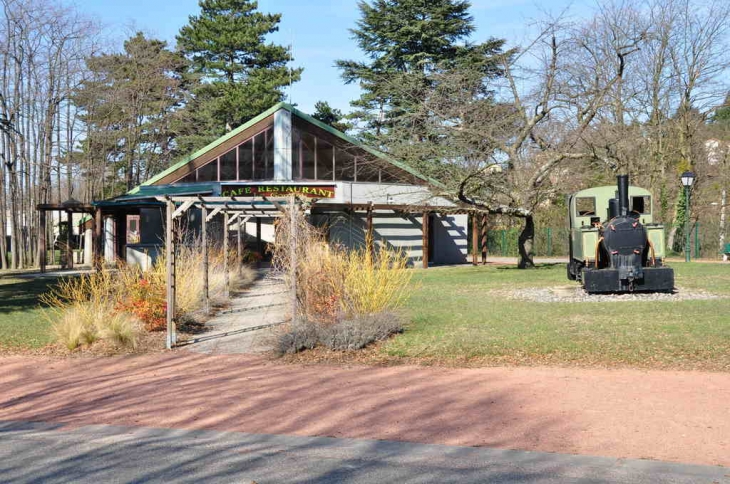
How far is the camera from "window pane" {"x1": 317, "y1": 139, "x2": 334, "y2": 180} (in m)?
29.8

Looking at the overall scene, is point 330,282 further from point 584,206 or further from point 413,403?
point 584,206

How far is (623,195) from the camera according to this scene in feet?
49.1

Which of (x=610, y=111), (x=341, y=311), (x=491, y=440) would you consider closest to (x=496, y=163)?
(x=610, y=111)

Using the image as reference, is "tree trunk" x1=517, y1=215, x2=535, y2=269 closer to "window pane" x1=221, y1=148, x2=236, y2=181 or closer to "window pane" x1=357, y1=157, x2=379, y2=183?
"window pane" x1=357, y1=157, x2=379, y2=183

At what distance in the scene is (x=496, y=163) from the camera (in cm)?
2253

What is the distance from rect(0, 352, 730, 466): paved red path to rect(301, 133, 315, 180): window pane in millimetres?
20383

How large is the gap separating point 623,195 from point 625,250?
1.15 metres

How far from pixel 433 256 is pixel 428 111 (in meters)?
11.2

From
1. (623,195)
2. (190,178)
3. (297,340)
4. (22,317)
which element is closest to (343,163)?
(190,178)

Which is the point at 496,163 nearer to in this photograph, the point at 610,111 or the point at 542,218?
the point at 610,111

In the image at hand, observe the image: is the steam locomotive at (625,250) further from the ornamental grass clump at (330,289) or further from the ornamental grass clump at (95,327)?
the ornamental grass clump at (95,327)

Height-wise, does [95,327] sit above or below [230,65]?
below

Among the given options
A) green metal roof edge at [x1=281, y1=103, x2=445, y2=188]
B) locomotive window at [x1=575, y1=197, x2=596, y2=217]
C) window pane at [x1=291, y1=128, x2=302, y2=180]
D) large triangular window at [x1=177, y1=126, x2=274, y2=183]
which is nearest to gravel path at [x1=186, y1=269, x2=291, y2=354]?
locomotive window at [x1=575, y1=197, x2=596, y2=217]

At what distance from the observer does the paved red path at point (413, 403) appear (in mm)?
6172
